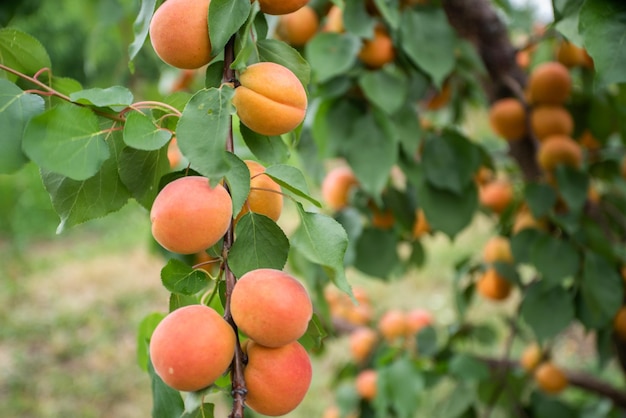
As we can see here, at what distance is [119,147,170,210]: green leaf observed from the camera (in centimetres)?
45

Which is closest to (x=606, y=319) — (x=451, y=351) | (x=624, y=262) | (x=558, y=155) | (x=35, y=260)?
(x=624, y=262)

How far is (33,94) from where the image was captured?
403 millimetres

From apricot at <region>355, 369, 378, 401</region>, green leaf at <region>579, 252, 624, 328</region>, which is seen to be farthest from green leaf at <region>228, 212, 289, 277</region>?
apricot at <region>355, 369, 378, 401</region>

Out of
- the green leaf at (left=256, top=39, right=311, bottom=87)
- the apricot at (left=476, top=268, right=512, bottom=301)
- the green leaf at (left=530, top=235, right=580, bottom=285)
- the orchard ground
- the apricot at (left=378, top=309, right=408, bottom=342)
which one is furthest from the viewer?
the orchard ground

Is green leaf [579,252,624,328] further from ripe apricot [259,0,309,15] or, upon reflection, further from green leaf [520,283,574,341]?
ripe apricot [259,0,309,15]

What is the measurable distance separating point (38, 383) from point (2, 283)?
2.90 ft

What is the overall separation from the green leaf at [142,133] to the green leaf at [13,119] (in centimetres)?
5

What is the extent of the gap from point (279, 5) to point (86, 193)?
176 millimetres

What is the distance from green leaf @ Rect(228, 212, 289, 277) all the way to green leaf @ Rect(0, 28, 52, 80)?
21 cm

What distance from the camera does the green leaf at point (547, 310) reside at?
0.92m

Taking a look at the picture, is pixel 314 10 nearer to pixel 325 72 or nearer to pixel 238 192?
pixel 325 72

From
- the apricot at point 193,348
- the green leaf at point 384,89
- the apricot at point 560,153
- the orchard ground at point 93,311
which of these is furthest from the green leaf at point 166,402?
the orchard ground at point 93,311

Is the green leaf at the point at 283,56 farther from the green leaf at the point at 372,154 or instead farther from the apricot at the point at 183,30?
the green leaf at the point at 372,154

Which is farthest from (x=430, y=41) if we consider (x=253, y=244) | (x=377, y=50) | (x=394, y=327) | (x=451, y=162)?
(x=394, y=327)
